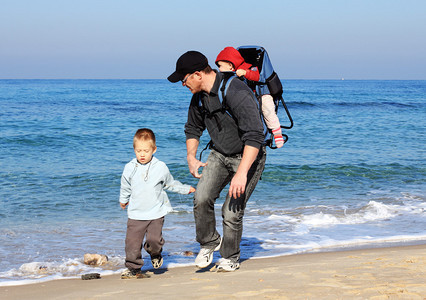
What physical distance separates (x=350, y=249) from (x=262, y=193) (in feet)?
12.7

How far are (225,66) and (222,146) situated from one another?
0.82 metres

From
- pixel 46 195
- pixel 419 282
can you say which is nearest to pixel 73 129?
pixel 46 195

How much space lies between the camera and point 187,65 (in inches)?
163

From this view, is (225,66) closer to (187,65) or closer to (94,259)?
(187,65)

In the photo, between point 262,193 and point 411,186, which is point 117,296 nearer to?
point 262,193

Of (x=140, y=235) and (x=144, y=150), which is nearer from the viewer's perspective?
(x=144, y=150)

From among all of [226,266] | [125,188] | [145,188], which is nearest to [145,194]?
[145,188]

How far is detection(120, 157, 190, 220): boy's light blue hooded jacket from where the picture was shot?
461 cm

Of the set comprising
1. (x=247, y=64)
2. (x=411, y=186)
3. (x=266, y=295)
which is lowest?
(x=411, y=186)

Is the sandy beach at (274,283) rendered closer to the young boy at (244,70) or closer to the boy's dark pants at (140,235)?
the boy's dark pants at (140,235)

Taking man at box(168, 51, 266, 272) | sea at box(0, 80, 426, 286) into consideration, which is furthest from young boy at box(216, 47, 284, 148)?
sea at box(0, 80, 426, 286)

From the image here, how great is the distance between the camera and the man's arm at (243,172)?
404cm

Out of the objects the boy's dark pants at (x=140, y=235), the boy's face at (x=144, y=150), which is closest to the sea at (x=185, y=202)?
the boy's dark pants at (x=140, y=235)

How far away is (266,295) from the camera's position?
12.2ft
